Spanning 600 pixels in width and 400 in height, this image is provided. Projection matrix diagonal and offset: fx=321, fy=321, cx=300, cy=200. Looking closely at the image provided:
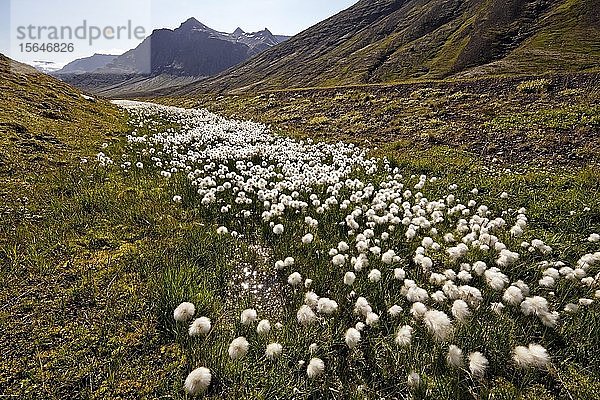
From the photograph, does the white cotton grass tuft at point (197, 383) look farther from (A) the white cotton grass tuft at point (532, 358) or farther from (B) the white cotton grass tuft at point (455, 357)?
(A) the white cotton grass tuft at point (532, 358)

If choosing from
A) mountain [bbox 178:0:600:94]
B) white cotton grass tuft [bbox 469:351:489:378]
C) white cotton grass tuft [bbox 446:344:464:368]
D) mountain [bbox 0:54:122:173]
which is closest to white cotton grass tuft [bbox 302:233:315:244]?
white cotton grass tuft [bbox 446:344:464:368]

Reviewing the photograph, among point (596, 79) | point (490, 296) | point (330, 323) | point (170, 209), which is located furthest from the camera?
point (596, 79)

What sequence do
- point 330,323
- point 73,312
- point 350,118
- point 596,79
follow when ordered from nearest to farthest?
1. point 73,312
2. point 330,323
3. point 596,79
4. point 350,118

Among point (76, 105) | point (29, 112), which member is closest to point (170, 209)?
point (29, 112)

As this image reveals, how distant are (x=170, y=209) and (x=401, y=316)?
549 cm

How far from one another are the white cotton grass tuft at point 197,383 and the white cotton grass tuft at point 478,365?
107 inches

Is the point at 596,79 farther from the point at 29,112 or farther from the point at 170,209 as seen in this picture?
the point at 29,112

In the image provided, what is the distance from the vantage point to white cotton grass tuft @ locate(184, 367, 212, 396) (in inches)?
119

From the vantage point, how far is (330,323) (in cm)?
426

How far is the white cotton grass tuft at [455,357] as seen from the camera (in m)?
3.47

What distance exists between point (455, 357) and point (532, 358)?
79cm

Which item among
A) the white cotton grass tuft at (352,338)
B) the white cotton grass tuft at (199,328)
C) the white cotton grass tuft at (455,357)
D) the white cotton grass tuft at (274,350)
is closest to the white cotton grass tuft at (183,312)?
the white cotton grass tuft at (199,328)

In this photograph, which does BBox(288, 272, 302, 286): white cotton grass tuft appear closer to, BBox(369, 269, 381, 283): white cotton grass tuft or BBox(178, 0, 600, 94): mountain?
BBox(369, 269, 381, 283): white cotton grass tuft

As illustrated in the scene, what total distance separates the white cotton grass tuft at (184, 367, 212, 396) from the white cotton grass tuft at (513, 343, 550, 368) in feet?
10.7
